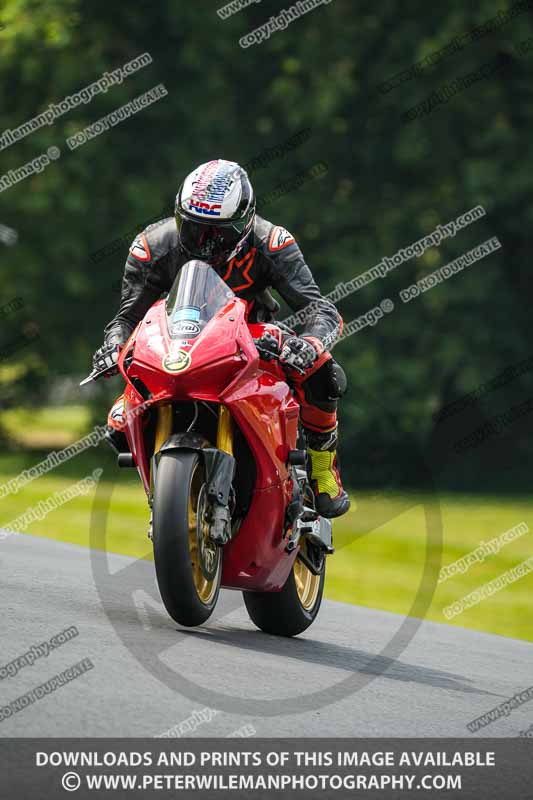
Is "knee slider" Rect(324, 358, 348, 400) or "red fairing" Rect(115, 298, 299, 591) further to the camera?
"knee slider" Rect(324, 358, 348, 400)

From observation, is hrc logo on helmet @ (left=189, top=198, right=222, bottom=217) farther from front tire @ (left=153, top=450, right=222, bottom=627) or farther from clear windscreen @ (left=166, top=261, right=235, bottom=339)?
front tire @ (left=153, top=450, right=222, bottom=627)

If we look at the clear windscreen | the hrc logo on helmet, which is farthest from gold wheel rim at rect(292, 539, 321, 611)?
the hrc logo on helmet

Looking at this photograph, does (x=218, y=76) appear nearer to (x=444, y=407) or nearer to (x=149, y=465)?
(x=444, y=407)

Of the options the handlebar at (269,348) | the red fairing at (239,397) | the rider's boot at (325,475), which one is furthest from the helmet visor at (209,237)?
the rider's boot at (325,475)

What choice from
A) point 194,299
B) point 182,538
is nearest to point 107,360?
point 194,299

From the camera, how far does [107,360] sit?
21.8 ft

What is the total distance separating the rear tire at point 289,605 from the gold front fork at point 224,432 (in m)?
1.23

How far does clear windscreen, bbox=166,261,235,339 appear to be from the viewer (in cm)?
623

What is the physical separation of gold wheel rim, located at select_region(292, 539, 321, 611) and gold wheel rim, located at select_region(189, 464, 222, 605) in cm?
129

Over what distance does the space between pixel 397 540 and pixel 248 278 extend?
437 inches

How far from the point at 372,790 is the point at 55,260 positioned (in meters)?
19.9

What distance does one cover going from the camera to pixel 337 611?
Answer: 30.3 feet

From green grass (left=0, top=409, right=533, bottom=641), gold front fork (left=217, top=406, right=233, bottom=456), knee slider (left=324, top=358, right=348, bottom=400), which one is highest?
gold front fork (left=217, top=406, right=233, bottom=456)

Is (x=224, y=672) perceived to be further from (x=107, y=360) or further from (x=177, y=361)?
(x=107, y=360)
